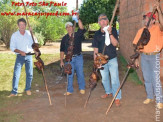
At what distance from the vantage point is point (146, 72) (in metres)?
4.63

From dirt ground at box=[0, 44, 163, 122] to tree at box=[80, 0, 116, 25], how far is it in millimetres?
22268

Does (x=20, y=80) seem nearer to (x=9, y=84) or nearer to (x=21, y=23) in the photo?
(x=9, y=84)

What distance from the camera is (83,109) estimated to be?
4703mm

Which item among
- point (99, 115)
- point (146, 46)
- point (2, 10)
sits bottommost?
point (99, 115)

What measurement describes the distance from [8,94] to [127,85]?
3.95m

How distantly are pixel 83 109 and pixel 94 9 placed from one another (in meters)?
24.9

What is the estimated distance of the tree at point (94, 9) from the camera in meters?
26.9

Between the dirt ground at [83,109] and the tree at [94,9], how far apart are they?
22268 millimetres

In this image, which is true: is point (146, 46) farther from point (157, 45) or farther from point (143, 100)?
point (143, 100)

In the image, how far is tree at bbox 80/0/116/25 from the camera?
2691cm

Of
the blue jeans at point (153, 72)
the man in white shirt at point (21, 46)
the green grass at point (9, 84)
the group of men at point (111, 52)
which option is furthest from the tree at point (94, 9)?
the blue jeans at point (153, 72)

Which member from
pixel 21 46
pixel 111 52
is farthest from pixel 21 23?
pixel 111 52

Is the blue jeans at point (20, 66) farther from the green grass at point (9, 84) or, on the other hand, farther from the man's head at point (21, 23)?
the man's head at point (21, 23)

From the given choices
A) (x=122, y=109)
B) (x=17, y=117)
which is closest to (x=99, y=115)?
(x=122, y=109)
